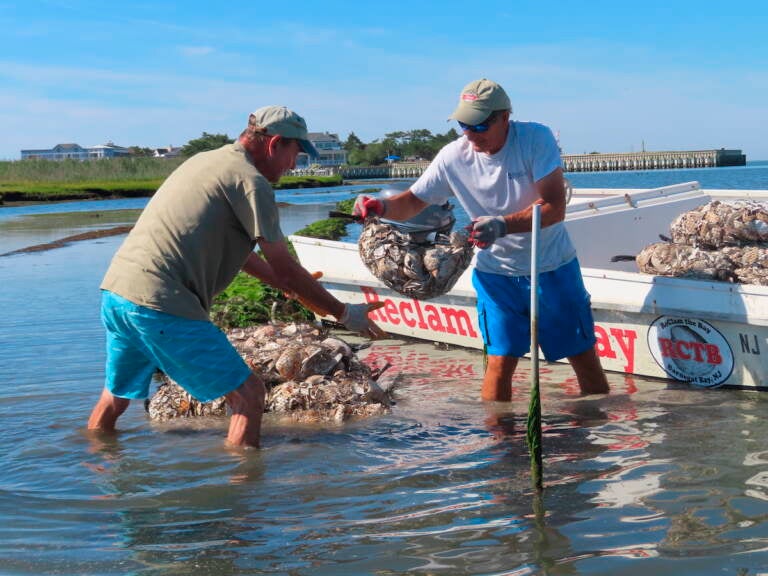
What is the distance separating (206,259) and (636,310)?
3702 mm

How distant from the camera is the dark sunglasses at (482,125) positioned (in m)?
5.21

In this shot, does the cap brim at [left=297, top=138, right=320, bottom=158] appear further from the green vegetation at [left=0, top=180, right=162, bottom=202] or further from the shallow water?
the green vegetation at [left=0, top=180, right=162, bottom=202]

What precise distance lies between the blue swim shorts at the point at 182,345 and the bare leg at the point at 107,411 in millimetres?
635

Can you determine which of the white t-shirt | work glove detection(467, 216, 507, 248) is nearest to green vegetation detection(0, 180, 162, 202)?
the white t-shirt

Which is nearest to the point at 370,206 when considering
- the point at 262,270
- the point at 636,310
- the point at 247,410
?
the point at 262,270

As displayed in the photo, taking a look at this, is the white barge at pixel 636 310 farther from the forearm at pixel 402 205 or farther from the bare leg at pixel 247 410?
the bare leg at pixel 247 410

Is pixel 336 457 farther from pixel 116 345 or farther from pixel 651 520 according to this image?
pixel 651 520

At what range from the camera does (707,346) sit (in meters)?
6.89

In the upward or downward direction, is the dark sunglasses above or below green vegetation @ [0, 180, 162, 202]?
below

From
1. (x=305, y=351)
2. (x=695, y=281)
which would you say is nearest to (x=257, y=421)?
(x=305, y=351)

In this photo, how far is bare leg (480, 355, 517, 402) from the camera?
19.5 feet

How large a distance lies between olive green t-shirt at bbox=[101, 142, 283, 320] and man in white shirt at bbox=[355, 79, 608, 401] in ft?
4.03

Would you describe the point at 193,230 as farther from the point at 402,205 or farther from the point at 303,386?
the point at 303,386

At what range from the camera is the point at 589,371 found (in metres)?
6.09
